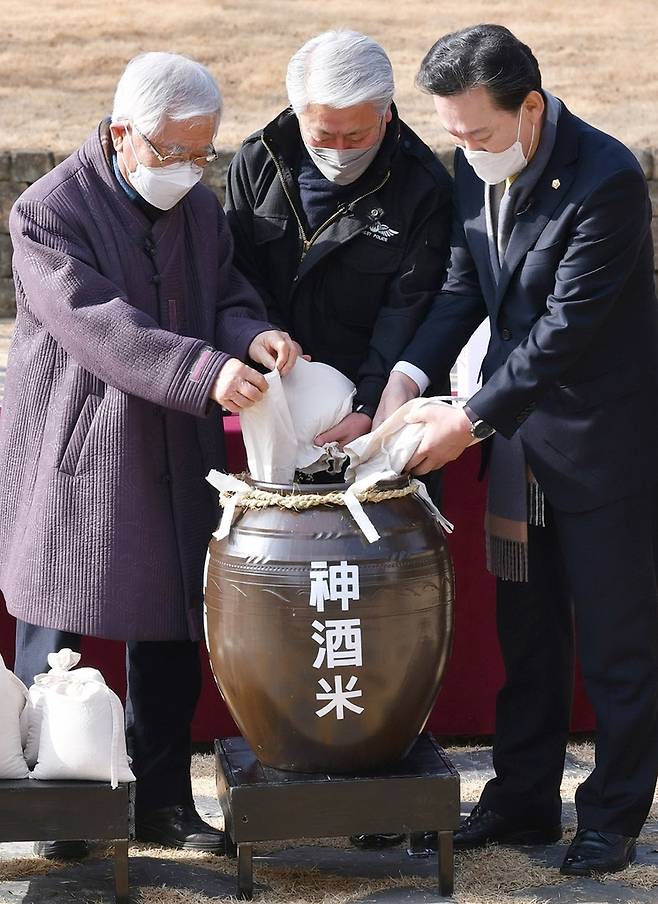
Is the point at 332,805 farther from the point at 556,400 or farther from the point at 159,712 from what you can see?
the point at 556,400

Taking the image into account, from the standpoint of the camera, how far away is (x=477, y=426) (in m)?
2.63

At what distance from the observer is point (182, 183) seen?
→ 2604mm

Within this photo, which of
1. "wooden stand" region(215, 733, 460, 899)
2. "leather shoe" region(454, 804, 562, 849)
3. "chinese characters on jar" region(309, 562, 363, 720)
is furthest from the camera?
"leather shoe" region(454, 804, 562, 849)

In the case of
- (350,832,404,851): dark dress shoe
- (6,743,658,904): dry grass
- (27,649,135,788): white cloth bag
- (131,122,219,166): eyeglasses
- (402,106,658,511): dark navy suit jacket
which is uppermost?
(131,122,219,166): eyeglasses

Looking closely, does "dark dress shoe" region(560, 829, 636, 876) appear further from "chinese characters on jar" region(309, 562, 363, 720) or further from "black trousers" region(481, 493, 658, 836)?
"chinese characters on jar" region(309, 562, 363, 720)

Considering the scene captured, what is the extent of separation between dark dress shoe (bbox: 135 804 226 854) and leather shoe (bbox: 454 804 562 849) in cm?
53

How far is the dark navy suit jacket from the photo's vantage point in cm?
254

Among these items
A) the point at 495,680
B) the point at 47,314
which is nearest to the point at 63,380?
the point at 47,314

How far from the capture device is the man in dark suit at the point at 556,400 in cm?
254

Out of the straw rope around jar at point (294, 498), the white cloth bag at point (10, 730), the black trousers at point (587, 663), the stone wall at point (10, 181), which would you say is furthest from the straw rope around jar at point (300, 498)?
the stone wall at point (10, 181)

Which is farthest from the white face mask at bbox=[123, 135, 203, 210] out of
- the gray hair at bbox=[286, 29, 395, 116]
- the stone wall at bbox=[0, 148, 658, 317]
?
the stone wall at bbox=[0, 148, 658, 317]

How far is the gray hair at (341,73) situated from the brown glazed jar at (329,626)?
76 cm

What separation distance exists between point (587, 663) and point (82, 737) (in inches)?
40.0

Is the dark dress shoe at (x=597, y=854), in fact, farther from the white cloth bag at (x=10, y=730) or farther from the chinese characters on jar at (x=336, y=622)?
the white cloth bag at (x=10, y=730)
